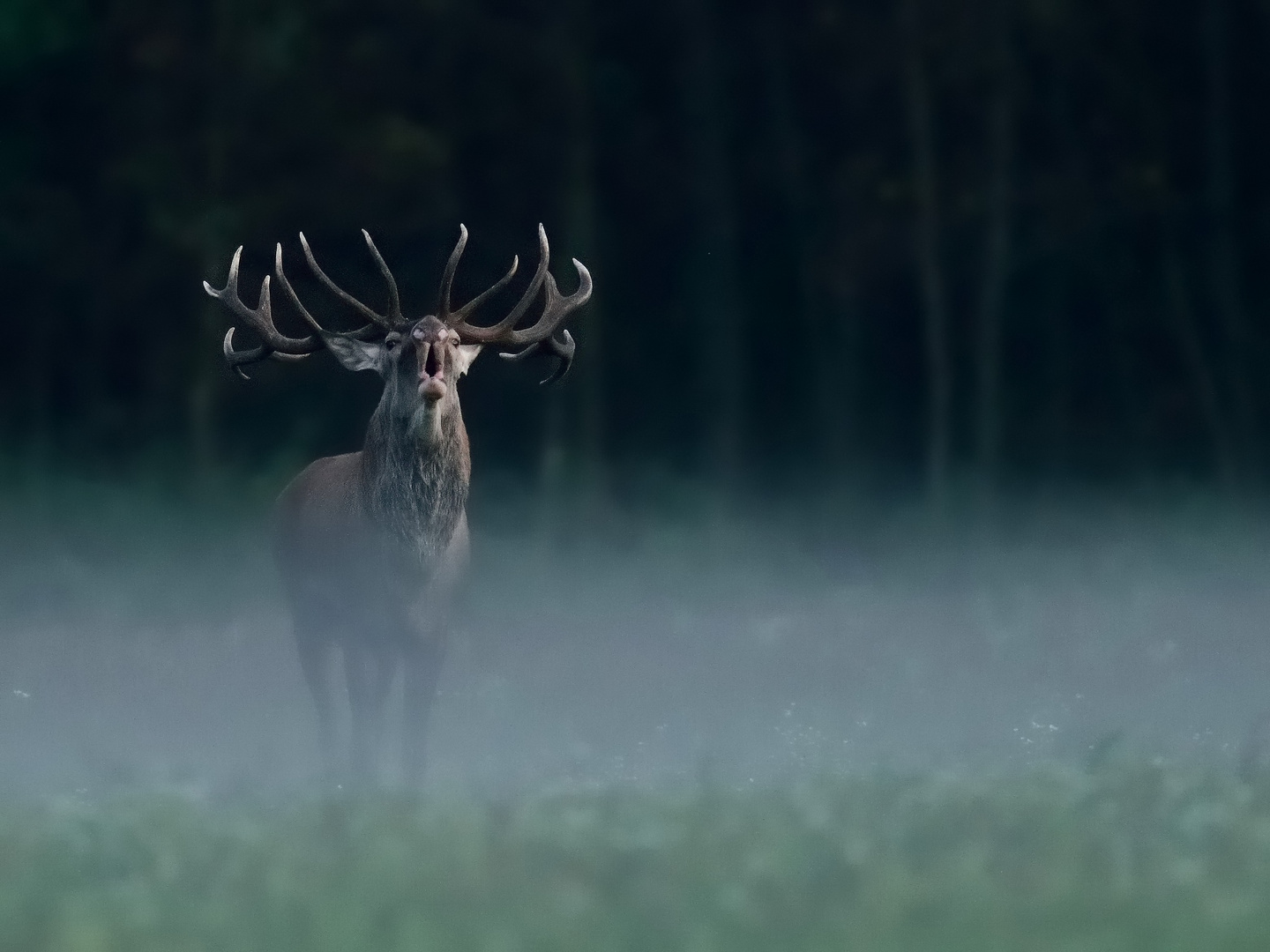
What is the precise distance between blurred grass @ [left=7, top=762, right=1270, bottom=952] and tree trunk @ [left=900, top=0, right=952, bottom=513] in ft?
38.3

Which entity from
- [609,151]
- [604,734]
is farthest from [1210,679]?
[609,151]

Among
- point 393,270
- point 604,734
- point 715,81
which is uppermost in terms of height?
point 715,81

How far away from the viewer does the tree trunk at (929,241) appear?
19.6 m

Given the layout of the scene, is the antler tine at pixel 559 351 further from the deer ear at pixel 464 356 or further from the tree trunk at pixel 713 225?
the tree trunk at pixel 713 225

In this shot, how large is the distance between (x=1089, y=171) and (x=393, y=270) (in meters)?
5.48

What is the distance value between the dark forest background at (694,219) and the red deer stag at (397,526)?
8795 mm

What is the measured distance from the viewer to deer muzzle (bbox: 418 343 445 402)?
379 inches

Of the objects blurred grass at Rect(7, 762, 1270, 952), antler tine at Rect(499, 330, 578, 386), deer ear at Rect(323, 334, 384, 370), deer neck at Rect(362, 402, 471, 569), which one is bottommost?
blurred grass at Rect(7, 762, 1270, 952)

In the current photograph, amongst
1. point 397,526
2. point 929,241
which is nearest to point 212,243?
point 929,241

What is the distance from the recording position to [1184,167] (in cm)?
2052

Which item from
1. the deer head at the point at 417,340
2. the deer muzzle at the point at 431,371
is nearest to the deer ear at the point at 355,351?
the deer head at the point at 417,340

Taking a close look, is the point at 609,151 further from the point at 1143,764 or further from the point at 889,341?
the point at 1143,764

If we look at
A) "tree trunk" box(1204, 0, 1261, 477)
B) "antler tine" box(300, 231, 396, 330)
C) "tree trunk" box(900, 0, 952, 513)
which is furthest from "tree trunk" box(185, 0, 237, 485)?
"antler tine" box(300, 231, 396, 330)

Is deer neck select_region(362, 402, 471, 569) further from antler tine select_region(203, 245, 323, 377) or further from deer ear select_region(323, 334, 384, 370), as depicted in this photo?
antler tine select_region(203, 245, 323, 377)
